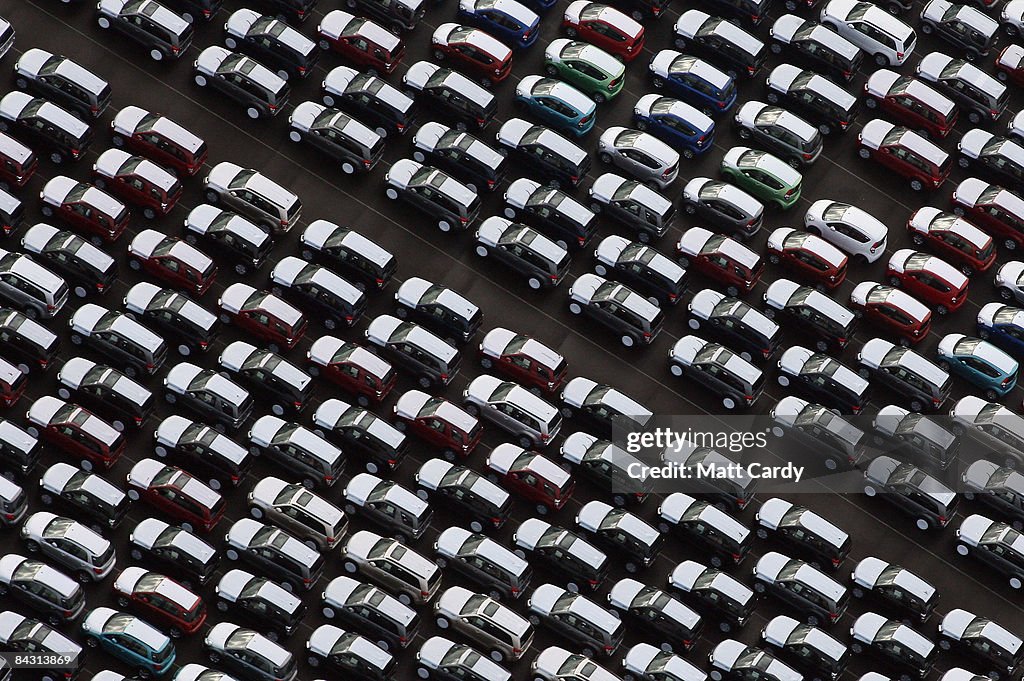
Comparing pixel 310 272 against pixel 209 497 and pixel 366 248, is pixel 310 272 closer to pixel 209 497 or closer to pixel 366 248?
pixel 366 248

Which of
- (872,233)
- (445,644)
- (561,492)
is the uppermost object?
(872,233)

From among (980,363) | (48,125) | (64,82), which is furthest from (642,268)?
(64,82)

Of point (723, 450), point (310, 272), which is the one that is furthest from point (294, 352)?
point (723, 450)

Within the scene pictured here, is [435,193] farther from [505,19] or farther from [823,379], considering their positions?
[823,379]

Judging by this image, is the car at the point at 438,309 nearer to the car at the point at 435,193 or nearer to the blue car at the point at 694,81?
the car at the point at 435,193

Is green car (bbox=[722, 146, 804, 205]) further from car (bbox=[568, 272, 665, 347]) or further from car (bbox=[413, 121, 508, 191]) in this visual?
car (bbox=[413, 121, 508, 191])

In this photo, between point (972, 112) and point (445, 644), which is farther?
point (972, 112)

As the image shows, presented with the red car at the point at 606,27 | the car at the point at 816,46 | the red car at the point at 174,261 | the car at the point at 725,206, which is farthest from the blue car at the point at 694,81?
the red car at the point at 174,261

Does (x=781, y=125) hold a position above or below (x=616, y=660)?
above
